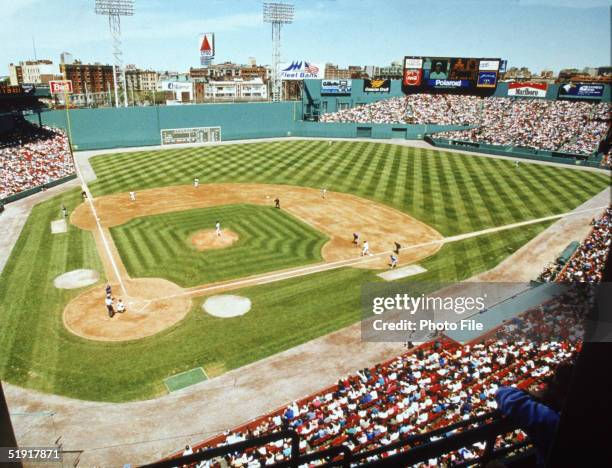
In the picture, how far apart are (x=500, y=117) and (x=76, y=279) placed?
63.9 meters

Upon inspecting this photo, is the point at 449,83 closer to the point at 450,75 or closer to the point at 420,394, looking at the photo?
the point at 450,75

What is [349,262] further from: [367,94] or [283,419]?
[367,94]

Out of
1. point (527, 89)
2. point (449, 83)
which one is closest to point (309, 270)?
point (527, 89)

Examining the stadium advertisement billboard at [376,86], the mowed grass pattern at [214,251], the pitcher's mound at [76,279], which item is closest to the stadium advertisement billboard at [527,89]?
the stadium advertisement billboard at [376,86]

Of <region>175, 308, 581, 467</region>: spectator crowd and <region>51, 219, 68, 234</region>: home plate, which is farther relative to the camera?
<region>51, 219, 68, 234</region>: home plate

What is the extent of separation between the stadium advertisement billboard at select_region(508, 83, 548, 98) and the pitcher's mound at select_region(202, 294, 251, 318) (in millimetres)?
64923

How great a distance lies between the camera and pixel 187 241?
1213 inches

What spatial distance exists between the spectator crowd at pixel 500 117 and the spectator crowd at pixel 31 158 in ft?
134

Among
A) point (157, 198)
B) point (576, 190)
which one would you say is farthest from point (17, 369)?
point (576, 190)

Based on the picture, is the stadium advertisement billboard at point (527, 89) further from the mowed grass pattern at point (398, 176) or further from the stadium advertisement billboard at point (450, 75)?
the mowed grass pattern at point (398, 176)

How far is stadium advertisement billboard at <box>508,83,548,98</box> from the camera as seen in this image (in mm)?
68781

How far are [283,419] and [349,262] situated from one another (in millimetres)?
15025

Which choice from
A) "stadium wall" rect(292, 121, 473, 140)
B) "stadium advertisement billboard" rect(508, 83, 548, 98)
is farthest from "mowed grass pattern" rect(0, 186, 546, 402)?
"stadium advertisement billboard" rect(508, 83, 548, 98)

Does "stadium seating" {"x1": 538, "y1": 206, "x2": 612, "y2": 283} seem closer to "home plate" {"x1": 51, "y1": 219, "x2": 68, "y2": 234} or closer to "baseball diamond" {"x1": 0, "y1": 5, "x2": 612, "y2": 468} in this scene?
"baseball diamond" {"x1": 0, "y1": 5, "x2": 612, "y2": 468}
